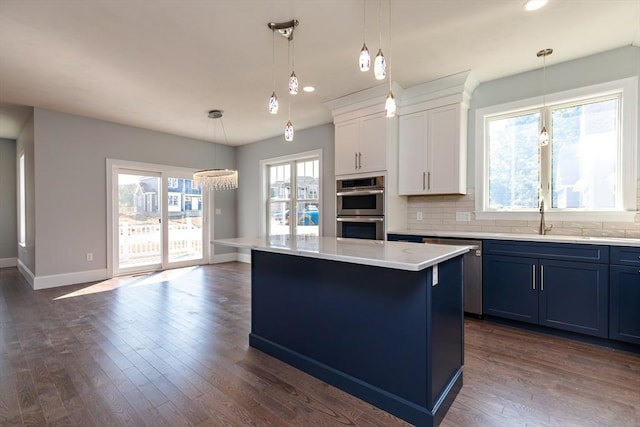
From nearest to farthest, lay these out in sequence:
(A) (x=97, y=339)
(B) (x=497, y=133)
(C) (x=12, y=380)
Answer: (C) (x=12, y=380) < (A) (x=97, y=339) < (B) (x=497, y=133)

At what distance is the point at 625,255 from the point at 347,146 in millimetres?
3070

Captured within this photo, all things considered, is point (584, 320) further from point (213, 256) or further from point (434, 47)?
point (213, 256)

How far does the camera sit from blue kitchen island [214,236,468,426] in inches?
67.1

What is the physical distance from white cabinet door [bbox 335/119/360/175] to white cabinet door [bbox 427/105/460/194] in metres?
0.95

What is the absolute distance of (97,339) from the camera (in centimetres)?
285

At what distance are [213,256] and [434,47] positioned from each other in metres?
5.81

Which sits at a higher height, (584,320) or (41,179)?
(41,179)

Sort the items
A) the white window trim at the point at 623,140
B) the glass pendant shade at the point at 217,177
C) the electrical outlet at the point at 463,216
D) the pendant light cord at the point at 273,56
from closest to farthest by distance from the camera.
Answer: the pendant light cord at the point at 273,56, the white window trim at the point at 623,140, the electrical outlet at the point at 463,216, the glass pendant shade at the point at 217,177

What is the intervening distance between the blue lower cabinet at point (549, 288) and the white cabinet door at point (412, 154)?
46.1 inches

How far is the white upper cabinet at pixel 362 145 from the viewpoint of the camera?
4.01 metres

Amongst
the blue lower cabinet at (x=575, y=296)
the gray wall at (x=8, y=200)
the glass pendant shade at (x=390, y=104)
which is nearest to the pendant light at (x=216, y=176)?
the glass pendant shade at (x=390, y=104)

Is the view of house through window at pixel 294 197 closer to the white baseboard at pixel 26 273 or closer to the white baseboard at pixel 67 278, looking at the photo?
the white baseboard at pixel 67 278

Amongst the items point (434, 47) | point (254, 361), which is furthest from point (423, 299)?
point (434, 47)

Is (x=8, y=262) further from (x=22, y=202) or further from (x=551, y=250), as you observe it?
(x=551, y=250)
